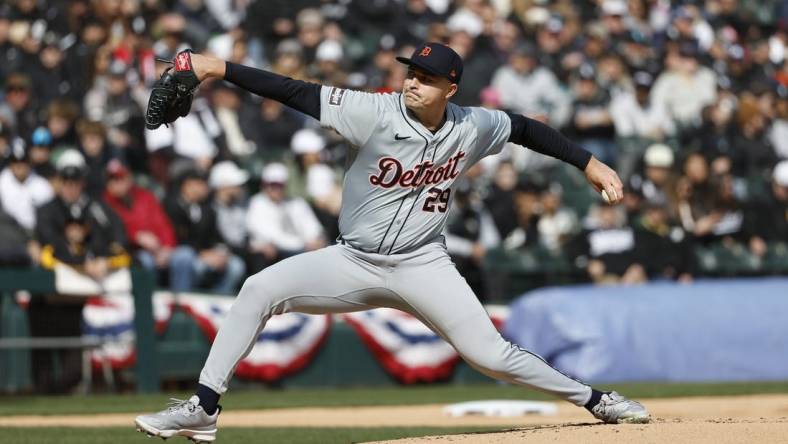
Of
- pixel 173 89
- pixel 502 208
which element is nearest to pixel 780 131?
pixel 502 208

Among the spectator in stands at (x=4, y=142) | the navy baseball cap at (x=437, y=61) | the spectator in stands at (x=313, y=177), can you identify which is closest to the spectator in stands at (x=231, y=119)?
the spectator in stands at (x=313, y=177)

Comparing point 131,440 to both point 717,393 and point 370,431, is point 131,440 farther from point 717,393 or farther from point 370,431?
point 717,393

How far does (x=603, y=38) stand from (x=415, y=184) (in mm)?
13429

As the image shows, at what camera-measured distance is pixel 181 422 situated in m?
6.17

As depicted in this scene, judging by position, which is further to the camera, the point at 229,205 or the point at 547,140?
the point at 229,205

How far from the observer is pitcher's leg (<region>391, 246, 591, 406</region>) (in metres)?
6.44

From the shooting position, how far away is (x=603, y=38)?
63.8 feet

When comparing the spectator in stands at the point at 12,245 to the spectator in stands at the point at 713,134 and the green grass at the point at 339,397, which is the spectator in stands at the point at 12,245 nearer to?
the green grass at the point at 339,397

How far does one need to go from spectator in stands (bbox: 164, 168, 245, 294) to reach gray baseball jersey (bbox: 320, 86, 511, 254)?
641cm

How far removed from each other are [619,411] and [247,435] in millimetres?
2820

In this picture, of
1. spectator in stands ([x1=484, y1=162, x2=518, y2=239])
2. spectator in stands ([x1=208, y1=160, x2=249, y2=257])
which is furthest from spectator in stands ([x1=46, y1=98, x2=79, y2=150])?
spectator in stands ([x1=484, y1=162, x2=518, y2=239])

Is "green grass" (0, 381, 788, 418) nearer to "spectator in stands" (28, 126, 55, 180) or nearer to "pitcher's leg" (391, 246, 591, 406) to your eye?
"spectator in stands" (28, 126, 55, 180)

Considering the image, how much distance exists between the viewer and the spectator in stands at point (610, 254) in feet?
47.0

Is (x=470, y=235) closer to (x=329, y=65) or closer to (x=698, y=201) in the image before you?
(x=329, y=65)
